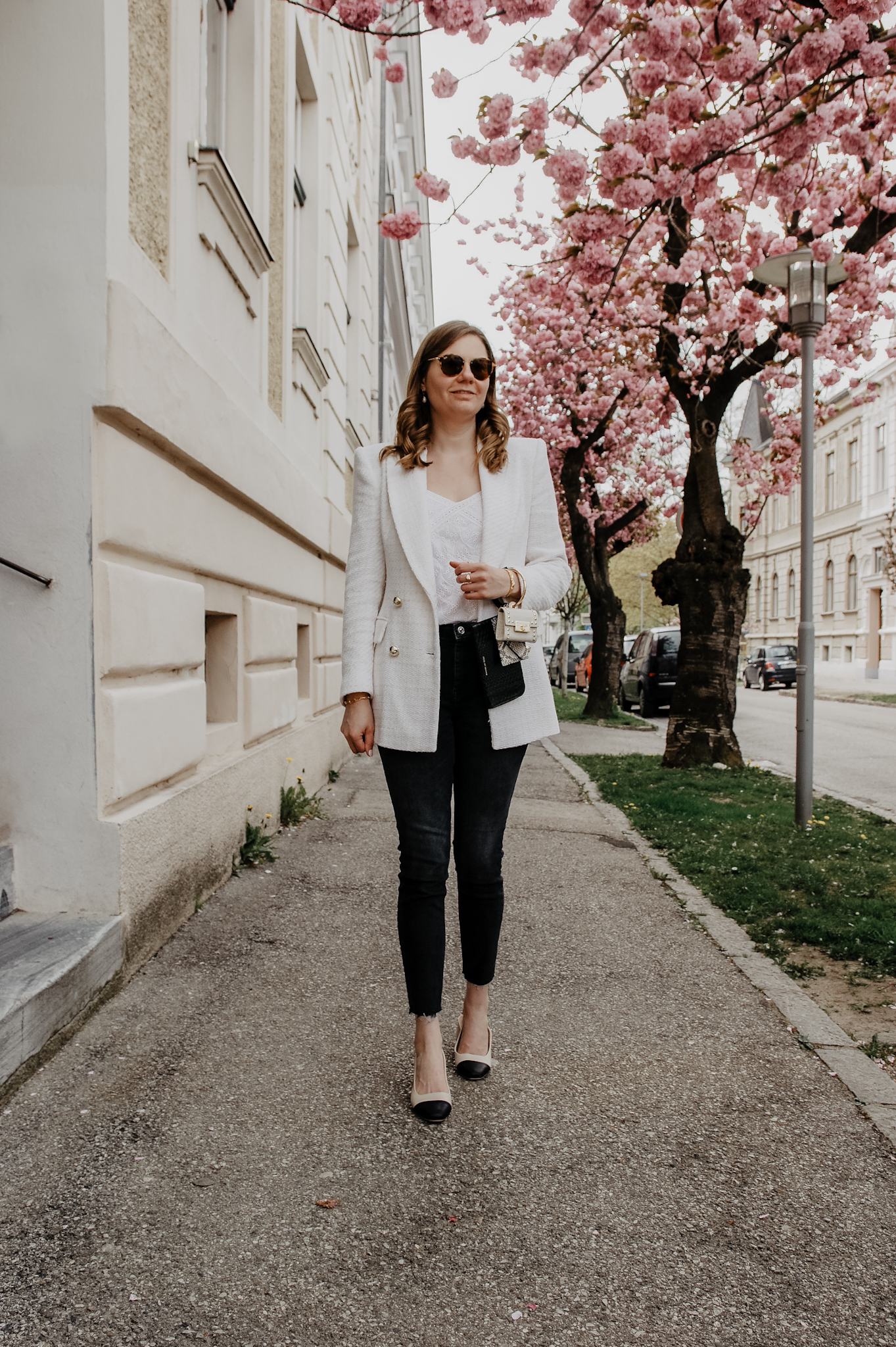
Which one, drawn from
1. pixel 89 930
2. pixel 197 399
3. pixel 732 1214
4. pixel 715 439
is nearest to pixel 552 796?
pixel 715 439

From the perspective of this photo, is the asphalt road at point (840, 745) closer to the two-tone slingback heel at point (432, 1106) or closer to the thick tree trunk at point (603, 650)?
the thick tree trunk at point (603, 650)

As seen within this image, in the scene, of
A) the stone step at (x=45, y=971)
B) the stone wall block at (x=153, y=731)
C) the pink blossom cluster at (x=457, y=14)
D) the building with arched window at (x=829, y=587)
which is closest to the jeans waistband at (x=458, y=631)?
the stone wall block at (x=153, y=731)

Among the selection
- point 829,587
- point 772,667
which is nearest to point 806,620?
point 772,667

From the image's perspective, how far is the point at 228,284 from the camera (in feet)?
17.8

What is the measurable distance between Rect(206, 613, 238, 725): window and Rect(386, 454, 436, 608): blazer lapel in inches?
113

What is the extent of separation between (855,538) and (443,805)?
43306mm

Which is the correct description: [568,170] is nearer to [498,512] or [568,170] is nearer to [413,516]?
[498,512]

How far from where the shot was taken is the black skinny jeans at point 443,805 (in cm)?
270

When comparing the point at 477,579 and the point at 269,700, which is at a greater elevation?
the point at 477,579

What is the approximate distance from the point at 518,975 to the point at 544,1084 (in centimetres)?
98

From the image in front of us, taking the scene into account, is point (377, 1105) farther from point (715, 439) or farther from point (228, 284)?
point (715, 439)

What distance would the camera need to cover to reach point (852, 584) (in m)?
42.8

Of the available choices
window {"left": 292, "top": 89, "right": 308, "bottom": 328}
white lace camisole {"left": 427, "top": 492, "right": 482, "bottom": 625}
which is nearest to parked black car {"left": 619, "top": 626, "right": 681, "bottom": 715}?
window {"left": 292, "top": 89, "right": 308, "bottom": 328}

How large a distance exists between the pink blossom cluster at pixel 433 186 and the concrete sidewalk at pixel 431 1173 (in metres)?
5.05
